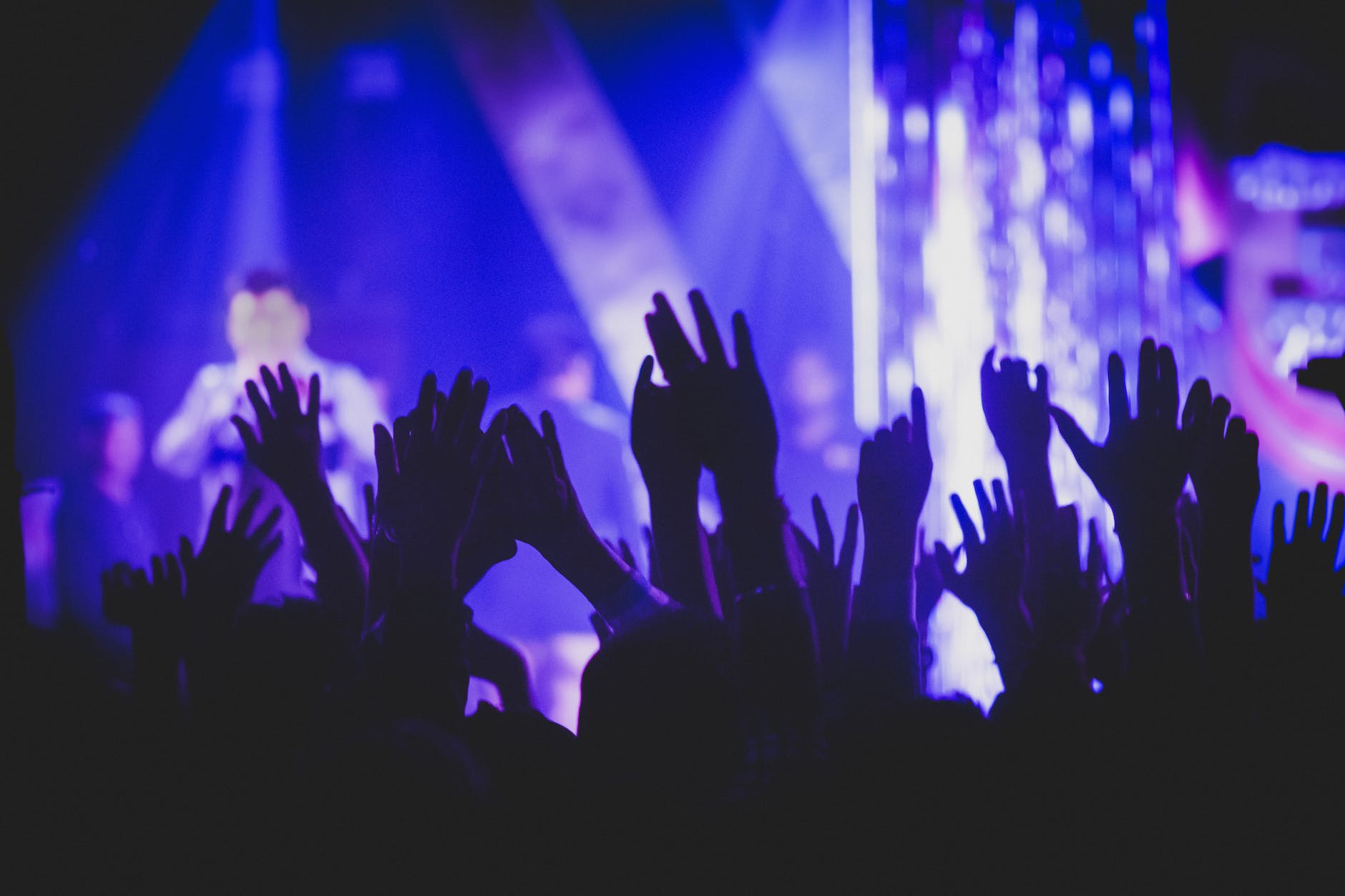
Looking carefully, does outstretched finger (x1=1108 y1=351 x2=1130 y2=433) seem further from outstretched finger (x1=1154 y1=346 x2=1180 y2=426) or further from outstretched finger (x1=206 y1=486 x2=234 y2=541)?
outstretched finger (x1=206 y1=486 x2=234 y2=541)

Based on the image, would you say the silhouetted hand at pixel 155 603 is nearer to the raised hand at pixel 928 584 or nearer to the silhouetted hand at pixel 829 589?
the silhouetted hand at pixel 829 589

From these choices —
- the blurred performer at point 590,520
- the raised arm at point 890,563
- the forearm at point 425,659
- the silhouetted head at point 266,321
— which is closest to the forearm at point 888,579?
the raised arm at point 890,563

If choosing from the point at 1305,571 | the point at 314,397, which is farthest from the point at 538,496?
the point at 1305,571

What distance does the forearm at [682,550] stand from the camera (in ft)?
4.40

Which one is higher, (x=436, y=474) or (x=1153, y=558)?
(x=436, y=474)

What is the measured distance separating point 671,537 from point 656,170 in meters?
4.39

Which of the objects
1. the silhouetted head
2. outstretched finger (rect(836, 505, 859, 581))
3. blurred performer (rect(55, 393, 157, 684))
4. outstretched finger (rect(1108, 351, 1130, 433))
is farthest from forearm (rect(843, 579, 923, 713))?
the silhouetted head

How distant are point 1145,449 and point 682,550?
606 mm

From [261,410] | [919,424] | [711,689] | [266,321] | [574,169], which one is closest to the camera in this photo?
[711,689]

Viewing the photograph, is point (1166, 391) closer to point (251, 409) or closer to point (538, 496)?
point (538, 496)

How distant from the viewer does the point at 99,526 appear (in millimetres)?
4668

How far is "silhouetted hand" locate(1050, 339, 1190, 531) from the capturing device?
124 centimetres

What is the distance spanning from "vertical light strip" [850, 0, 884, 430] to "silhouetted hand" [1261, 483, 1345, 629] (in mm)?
3533

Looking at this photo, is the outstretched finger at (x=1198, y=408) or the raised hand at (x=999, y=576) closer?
the outstretched finger at (x=1198, y=408)
